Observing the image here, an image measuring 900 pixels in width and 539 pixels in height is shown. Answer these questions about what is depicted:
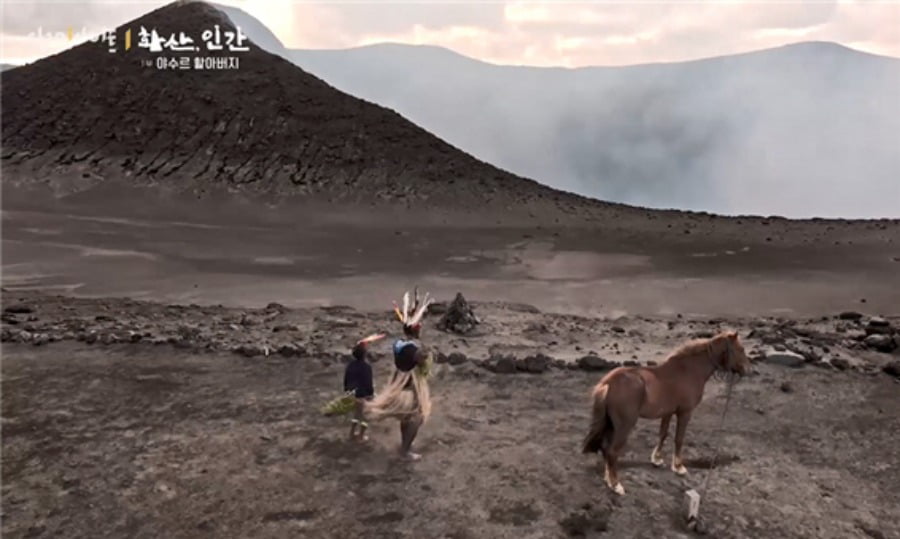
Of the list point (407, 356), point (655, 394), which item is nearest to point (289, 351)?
point (407, 356)

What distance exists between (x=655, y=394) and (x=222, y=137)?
42.9m

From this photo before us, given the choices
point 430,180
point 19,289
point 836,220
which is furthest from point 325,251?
point 836,220

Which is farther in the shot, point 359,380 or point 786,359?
point 786,359

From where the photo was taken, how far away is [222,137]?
150ft

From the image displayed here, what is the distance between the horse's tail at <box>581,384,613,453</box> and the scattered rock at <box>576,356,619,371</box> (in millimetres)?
3966

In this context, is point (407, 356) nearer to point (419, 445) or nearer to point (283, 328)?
point (419, 445)

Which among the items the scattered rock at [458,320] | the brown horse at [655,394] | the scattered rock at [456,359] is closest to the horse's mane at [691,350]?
the brown horse at [655,394]

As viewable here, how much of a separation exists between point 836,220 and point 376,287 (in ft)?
77.4

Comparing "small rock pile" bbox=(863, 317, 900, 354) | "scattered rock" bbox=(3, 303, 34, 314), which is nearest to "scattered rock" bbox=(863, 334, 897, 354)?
"small rock pile" bbox=(863, 317, 900, 354)

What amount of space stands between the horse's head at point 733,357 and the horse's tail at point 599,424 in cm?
136

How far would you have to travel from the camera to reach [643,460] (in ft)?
25.7

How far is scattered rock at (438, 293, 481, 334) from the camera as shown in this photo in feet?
44.4

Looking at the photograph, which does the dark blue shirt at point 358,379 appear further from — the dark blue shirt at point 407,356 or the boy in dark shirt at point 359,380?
the dark blue shirt at point 407,356

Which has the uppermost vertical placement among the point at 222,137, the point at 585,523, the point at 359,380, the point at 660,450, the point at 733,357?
the point at 222,137
